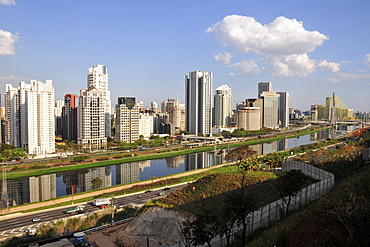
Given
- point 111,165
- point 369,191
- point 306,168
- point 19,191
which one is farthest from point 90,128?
point 369,191

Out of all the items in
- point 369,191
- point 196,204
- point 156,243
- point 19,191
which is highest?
point 369,191

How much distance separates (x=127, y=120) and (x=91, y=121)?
5858 mm

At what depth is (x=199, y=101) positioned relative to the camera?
48781mm

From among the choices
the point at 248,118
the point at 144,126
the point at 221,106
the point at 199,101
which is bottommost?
the point at 144,126

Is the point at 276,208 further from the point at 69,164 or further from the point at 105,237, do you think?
the point at 69,164

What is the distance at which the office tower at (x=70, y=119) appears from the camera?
38938 mm

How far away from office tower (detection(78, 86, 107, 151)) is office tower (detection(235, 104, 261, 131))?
33.6m

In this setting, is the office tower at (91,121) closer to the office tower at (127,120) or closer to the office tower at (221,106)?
the office tower at (127,120)

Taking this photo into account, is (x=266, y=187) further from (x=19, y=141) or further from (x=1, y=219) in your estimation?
(x=19, y=141)

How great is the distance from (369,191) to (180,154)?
28.7 meters

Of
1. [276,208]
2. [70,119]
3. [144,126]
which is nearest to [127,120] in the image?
[144,126]

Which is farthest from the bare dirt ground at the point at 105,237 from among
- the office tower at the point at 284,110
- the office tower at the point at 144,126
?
the office tower at the point at 284,110

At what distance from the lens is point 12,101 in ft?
107

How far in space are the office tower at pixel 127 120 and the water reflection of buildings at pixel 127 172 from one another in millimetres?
12417
